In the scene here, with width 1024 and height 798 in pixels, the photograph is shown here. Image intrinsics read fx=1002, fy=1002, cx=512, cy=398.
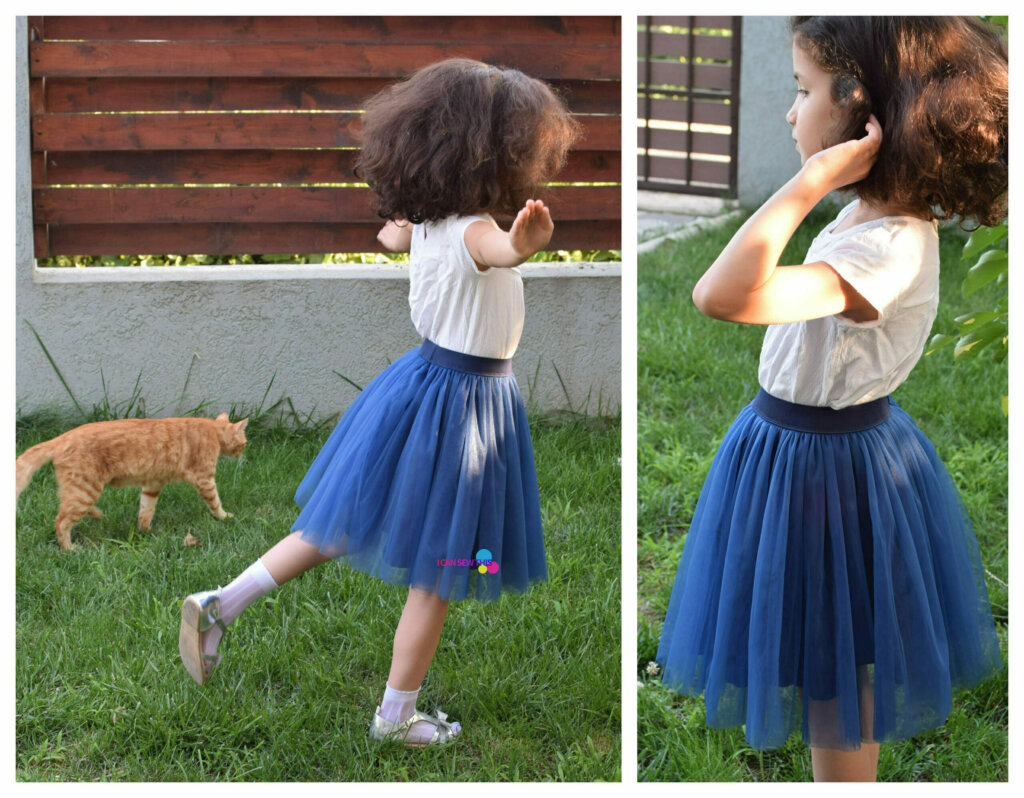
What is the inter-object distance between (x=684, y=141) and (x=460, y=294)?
2316 mm

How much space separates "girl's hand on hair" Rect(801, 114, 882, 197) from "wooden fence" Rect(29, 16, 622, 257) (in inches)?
41.0

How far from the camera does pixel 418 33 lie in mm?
2365

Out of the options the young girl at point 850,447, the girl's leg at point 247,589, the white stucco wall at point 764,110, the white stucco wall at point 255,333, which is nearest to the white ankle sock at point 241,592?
the girl's leg at point 247,589

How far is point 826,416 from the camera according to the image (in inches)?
53.6

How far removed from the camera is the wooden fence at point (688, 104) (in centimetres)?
362

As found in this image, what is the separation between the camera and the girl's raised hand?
132 cm

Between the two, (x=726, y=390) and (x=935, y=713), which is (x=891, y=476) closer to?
(x=935, y=713)

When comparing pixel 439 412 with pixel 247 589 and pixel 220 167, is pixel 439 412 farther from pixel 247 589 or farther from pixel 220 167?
pixel 220 167

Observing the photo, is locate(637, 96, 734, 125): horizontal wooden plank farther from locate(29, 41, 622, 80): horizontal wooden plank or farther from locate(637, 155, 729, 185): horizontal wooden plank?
locate(29, 41, 622, 80): horizontal wooden plank

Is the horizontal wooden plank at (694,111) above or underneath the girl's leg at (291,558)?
above

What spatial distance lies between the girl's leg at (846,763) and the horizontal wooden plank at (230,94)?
56.4 inches

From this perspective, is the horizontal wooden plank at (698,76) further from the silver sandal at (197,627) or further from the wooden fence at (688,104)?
the silver sandal at (197,627)

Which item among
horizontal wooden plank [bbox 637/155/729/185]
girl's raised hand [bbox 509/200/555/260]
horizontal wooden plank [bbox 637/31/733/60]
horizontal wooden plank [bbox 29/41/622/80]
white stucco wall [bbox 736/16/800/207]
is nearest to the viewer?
girl's raised hand [bbox 509/200/555/260]

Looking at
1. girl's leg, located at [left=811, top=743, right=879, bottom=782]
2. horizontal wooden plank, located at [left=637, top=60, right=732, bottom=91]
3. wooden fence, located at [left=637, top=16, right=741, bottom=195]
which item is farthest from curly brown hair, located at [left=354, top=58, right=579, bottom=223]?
horizontal wooden plank, located at [left=637, top=60, right=732, bottom=91]
